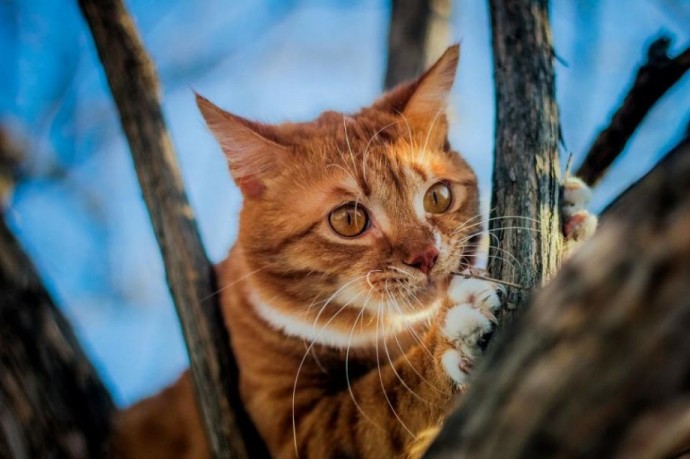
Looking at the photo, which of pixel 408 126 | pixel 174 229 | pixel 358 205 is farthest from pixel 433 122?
pixel 174 229

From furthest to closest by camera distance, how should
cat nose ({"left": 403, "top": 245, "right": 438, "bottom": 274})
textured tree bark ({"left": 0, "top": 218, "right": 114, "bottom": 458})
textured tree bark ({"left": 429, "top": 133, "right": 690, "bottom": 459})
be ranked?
cat nose ({"left": 403, "top": 245, "right": 438, "bottom": 274})
textured tree bark ({"left": 0, "top": 218, "right": 114, "bottom": 458})
textured tree bark ({"left": 429, "top": 133, "right": 690, "bottom": 459})

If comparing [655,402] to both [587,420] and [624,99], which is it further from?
[624,99]

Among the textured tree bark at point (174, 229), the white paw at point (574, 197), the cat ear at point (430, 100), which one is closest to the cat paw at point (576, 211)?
the white paw at point (574, 197)

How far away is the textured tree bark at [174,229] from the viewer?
1516mm

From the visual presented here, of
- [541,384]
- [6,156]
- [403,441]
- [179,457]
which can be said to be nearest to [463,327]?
[403,441]

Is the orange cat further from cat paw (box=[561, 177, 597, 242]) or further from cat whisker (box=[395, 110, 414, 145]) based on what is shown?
cat paw (box=[561, 177, 597, 242])

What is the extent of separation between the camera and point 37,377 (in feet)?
4.59

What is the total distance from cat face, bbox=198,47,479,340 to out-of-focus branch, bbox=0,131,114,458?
0.58 m

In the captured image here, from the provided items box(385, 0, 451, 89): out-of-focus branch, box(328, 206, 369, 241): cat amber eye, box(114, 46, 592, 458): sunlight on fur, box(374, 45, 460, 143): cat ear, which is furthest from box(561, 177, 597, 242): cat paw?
box(385, 0, 451, 89): out-of-focus branch

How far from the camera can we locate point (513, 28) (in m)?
1.48

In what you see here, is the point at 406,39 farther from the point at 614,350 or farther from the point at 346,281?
the point at 614,350

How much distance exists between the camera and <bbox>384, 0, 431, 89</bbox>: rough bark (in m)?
2.89

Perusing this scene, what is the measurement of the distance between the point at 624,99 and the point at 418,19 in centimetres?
167

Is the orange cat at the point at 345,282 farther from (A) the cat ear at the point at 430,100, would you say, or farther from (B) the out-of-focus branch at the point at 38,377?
(B) the out-of-focus branch at the point at 38,377
